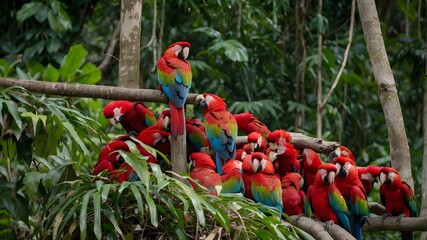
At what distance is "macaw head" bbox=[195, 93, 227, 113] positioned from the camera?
15.4ft

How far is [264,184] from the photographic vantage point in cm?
455

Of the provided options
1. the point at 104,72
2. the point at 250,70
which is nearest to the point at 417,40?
the point at 250,70

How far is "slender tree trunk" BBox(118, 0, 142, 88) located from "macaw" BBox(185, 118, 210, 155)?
0.39 meters

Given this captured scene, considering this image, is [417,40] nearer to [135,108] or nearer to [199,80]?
[199,80]

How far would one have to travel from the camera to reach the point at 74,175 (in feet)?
14.1

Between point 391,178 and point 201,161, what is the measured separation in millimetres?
1106

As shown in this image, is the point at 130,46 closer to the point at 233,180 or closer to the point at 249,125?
the point at 249,125

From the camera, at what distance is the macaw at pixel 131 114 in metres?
5.01

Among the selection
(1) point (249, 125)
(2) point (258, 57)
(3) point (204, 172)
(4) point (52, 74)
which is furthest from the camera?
(2) point (258, 57)

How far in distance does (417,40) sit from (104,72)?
9.03 ft

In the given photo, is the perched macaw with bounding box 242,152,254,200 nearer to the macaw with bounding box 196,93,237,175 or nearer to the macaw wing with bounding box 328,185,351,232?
the macaw with bounding box 196,93,237,175

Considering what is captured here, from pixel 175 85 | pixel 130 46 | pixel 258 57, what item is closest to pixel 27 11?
pixel 258 57

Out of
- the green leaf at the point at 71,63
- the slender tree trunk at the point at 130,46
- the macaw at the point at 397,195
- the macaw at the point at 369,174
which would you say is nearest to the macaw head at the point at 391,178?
the macaw at the point at 397,195

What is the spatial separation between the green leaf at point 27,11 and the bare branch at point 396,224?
3.28 meters
